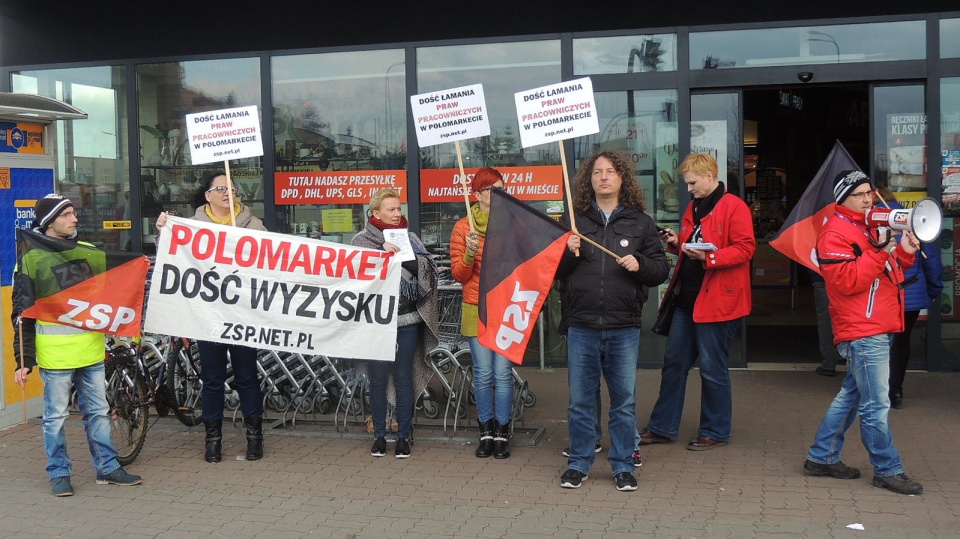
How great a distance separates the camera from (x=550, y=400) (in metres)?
8.53

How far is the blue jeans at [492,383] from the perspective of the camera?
6703mm

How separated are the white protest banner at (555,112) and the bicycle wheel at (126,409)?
3.27 m

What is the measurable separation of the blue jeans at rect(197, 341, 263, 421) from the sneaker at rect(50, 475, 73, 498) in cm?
102

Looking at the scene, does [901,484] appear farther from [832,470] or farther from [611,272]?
[611,272]

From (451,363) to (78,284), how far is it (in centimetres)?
297

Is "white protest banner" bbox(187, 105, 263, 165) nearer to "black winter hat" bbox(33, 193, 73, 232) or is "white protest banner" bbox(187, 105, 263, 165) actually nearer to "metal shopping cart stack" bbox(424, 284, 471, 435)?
"black winter hat" bbox(33, 193, 73, 232)

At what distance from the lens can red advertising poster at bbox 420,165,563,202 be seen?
9.85 m

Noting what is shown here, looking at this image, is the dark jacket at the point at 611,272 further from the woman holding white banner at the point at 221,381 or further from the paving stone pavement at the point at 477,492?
the woman holding white banner at the point at 221,381

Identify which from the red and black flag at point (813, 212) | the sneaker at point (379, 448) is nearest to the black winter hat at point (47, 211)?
the sneaker at point (379, 448)

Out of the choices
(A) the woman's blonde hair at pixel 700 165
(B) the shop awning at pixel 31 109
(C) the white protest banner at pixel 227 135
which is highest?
(B) the shop awning at pixel 31 109

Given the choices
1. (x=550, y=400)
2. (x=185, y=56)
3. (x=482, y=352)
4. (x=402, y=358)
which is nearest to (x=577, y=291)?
(x=482, y=352)

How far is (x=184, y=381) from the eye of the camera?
7875 millimetres

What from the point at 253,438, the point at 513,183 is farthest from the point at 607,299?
the point at 513,183

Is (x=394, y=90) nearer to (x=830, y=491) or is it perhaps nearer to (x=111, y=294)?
(x=111, y=294)
